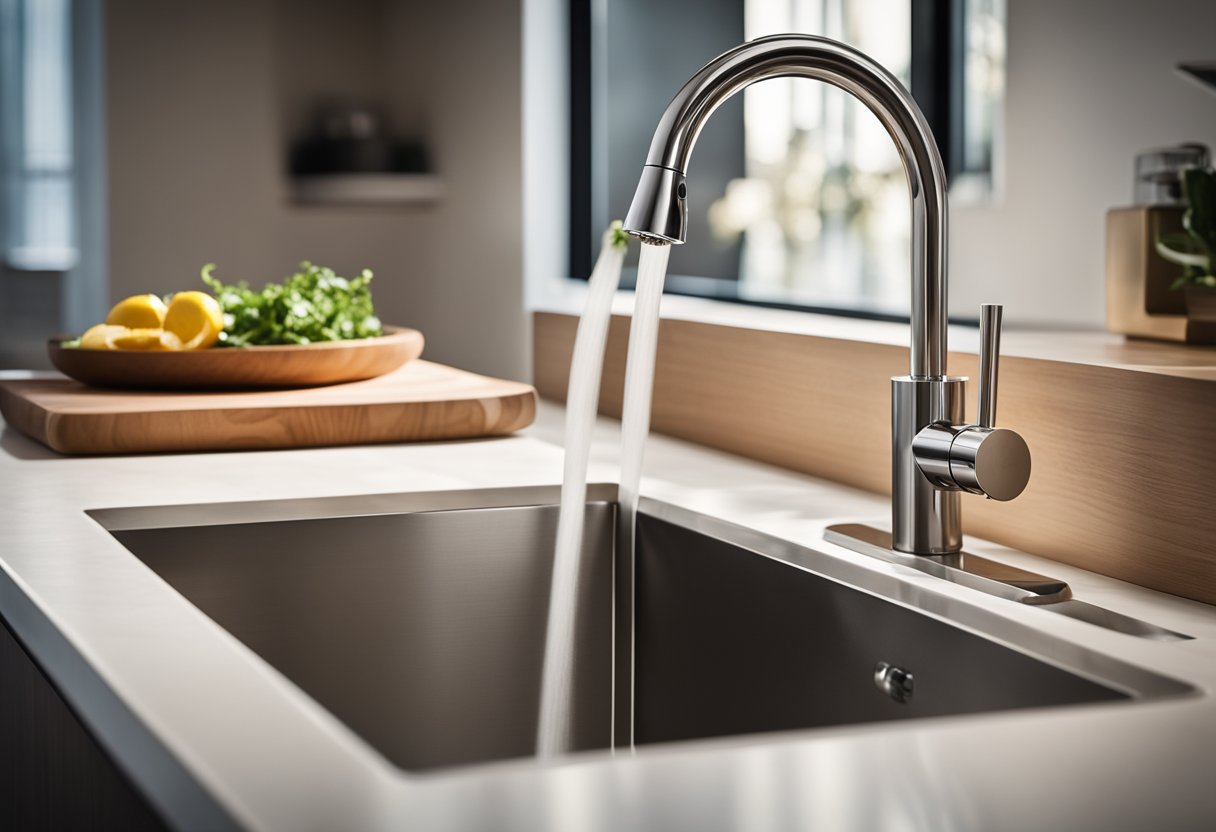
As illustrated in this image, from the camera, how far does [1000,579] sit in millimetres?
904

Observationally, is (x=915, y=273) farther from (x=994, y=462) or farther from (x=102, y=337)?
(x=102, y=337)

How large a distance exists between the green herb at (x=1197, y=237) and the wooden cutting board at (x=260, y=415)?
0.70 metres

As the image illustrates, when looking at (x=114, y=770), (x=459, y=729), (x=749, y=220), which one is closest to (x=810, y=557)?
(x=459, y=729)

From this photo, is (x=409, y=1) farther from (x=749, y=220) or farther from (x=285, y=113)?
(x=749, y=220)

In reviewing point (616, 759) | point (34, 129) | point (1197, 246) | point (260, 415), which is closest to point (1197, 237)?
point (1197, 246)

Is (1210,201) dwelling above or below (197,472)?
above

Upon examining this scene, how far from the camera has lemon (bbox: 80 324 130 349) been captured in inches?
64.6

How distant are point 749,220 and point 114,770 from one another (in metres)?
2.45

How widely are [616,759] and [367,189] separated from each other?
7.91 feet

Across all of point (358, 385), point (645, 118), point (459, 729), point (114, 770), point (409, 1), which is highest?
point (409, 1)

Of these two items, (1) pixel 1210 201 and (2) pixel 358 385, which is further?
(2) pixel 358 385

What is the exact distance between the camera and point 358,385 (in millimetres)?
1658

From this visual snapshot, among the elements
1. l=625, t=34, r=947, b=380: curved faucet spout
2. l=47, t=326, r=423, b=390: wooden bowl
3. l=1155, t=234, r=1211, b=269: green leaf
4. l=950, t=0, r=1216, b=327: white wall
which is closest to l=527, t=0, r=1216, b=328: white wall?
l=950, t=0, r=1216, b=327: white wall

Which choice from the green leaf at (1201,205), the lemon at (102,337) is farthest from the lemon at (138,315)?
the green leaf at (1201,205)
